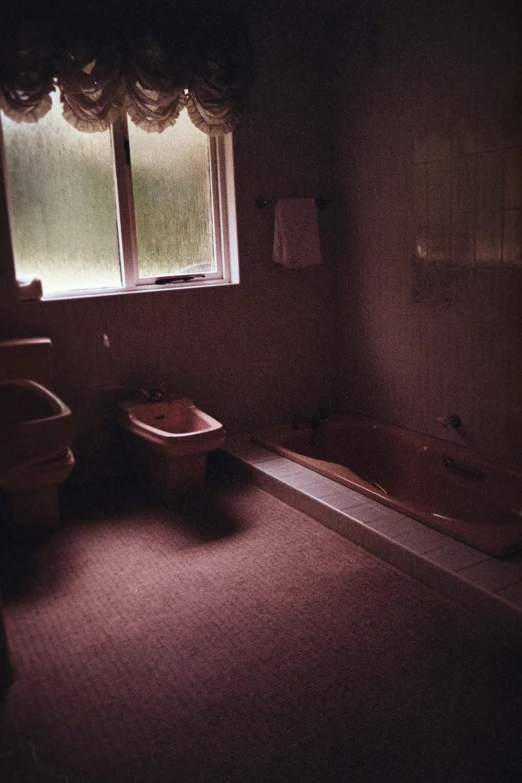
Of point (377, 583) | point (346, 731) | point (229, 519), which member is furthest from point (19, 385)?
point (346, 731)

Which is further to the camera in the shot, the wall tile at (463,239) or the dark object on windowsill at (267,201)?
the dark object on windowsill at (267,201)

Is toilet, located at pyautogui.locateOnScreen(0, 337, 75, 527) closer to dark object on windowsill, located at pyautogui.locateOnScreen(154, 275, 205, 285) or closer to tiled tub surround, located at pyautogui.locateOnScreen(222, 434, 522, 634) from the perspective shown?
dark object on windowsill, located at pyautogui.locateOnScreen(154, 275, 205, 285)

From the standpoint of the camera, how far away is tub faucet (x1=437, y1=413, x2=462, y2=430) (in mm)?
3107

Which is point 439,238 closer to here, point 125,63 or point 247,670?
point 125,63

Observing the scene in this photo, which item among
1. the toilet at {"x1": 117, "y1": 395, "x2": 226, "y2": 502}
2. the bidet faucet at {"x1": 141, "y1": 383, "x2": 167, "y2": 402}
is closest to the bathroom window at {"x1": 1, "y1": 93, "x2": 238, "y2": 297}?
the bidet faucet at {"x1": 141, "y1": 383, "x2": 167, "y2": 402}

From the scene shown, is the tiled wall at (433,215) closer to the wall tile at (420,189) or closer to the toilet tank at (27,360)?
the wall tile at (420,189)

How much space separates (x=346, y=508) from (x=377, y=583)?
43 centimetres

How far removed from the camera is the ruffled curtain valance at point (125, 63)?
9.16ft

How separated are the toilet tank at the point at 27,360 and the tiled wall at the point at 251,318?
0.79 feet

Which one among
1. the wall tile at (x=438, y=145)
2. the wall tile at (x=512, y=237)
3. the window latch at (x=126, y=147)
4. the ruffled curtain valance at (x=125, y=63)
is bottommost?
the wall tile at (x=512, y=237)

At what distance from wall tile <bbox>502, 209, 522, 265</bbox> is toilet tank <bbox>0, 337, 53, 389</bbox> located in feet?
6.65

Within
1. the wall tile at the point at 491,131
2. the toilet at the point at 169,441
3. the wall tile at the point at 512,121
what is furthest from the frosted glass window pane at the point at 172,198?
the wall tile at the point at 512,121

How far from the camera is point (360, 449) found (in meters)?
3.59

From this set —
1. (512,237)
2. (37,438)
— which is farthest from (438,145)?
(37,438)
